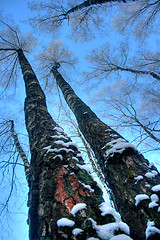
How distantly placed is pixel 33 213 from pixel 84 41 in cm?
788

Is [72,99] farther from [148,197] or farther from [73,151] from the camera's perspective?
[148,197]

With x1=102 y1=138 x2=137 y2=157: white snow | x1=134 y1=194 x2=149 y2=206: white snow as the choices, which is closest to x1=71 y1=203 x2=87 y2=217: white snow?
x1=134 y1=194 x2=149 y2=206: white snow

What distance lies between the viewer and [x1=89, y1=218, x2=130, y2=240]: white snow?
760 millimetres

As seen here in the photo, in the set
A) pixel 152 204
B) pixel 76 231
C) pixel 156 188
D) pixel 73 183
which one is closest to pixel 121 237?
pixel 76 231

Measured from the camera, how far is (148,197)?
4.08 ft

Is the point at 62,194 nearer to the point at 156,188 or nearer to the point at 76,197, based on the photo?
the point at 76,197

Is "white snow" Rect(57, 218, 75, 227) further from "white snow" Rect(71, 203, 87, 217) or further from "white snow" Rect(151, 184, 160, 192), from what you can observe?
"white snow" Rect(151, 184, 160, 192)

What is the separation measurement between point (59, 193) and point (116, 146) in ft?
3.33

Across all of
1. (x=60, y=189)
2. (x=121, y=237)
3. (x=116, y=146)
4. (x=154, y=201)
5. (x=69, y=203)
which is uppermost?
(x=116, y=146)

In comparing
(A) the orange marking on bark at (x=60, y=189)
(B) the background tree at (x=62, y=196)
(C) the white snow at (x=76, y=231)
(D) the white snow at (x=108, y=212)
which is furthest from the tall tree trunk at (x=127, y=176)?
(A) the orange marking on bark at (x=60, y=189)

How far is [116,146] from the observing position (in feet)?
5.89

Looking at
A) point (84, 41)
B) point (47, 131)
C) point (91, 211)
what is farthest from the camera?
point (84, 41)

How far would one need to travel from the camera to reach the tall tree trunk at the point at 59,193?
80 centimetres

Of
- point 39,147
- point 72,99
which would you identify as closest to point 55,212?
point 39,147
